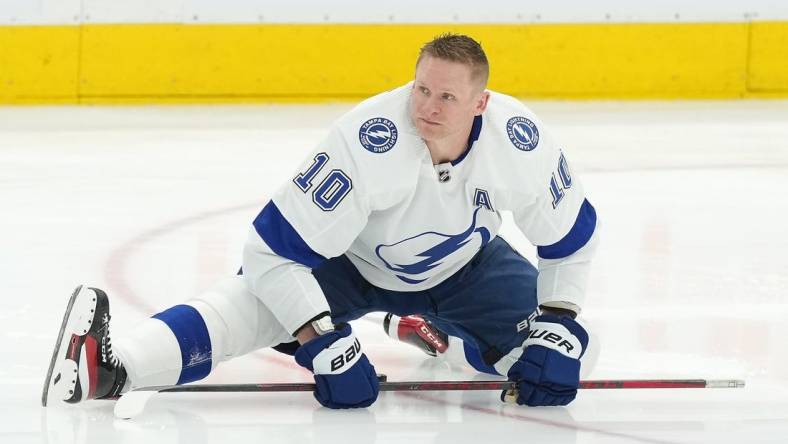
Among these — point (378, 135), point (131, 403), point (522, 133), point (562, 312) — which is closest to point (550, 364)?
point (562, 312)

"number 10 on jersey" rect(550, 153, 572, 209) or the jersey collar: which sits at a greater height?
the jersey collar

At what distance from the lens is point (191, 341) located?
250 centimetres

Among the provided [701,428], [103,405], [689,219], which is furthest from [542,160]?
[689,219]

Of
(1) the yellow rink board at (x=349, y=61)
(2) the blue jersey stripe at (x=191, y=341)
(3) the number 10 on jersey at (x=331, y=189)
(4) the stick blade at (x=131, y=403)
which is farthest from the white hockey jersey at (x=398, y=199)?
(1) the yellow rink board at (x=349, y=61)

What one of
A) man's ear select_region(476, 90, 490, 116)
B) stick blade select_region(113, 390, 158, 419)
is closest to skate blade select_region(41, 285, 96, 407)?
stick blade select_region(113, 390, 158, 419)

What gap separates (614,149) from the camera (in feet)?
21.8

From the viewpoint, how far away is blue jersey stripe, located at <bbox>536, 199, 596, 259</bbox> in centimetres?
265

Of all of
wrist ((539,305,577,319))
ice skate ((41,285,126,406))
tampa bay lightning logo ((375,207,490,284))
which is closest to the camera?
ice skate ((41,285,126,406))

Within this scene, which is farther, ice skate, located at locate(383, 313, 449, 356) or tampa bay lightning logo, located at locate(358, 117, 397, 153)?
ice skate, located at locate(383, 313, 449, 356)

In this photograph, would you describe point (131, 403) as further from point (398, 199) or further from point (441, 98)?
point (441, 98)

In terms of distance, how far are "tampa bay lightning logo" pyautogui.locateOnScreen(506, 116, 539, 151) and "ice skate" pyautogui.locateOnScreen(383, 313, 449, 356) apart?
56 cm

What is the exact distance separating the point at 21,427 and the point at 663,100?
675cm

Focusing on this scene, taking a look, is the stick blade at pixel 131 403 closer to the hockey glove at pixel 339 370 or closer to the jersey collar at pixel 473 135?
the hockey glove at pixel 339 370

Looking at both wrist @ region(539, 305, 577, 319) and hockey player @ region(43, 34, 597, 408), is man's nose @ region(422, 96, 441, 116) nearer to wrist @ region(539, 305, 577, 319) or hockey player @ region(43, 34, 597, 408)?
hockey player @ region(43, 34, 597, 408)
